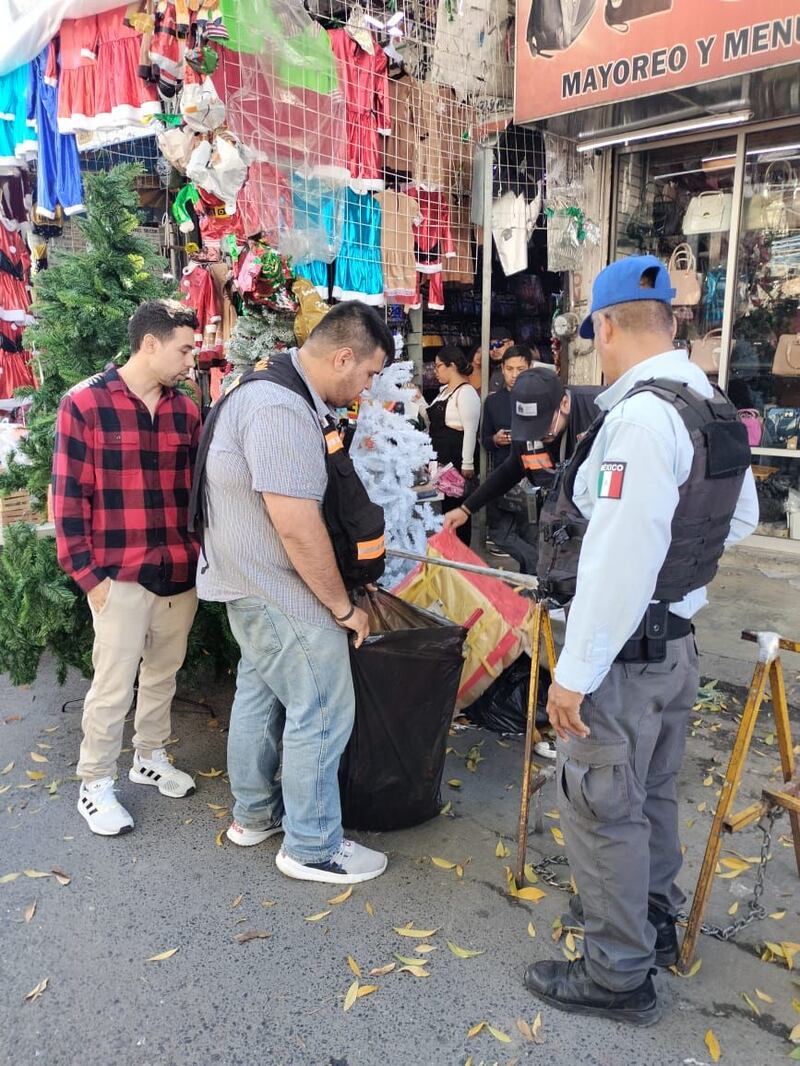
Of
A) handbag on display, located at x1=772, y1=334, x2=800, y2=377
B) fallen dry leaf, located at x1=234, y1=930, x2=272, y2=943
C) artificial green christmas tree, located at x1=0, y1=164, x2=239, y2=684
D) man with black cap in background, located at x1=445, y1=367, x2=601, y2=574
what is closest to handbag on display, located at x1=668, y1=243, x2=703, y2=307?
handbag on display, located at x1=772, y1=334, x2=800, y2=377

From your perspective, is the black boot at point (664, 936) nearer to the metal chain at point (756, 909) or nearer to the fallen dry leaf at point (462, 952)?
the metal chain at point (756, 909)

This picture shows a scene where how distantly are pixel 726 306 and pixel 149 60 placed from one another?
15.5 feet

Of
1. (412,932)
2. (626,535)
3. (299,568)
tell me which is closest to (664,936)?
(412,932)

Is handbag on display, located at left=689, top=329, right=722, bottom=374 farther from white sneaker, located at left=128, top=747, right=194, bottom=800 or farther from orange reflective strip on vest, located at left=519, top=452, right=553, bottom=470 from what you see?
white sneaker, located at left=128, top=747, right=194, bottom=800

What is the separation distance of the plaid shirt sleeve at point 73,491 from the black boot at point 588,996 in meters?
2.10

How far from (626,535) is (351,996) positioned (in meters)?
1.58

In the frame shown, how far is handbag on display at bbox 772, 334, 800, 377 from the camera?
21.1 ft

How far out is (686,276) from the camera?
6.77m

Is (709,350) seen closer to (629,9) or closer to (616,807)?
(629,9)

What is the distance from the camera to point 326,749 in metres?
2.68

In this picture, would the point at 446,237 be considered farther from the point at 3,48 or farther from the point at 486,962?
the point at 486,962

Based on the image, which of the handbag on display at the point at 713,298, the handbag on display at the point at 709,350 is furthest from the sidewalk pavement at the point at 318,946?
the handbag on display at the point at 713,298

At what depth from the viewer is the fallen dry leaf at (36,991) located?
7.61 feet

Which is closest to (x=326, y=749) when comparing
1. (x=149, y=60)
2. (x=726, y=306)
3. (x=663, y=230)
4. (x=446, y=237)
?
(x=149, y=60)
